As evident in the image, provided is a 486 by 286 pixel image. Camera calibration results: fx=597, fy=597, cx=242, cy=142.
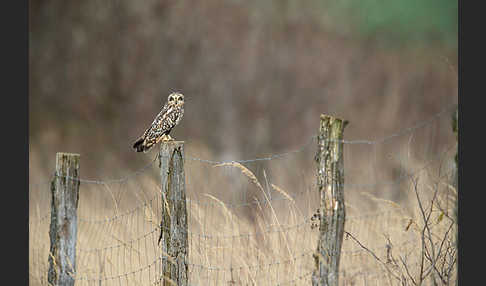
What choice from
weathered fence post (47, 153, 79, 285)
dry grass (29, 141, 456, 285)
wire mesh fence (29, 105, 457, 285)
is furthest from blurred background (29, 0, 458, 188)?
weathered fence post (47, 153, 79, 285)

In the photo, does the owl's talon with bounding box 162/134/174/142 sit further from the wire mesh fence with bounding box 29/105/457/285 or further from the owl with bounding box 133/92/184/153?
the wire mesh fence with bounding box 29/105/457/285

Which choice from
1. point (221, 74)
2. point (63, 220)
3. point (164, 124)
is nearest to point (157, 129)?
point (164, 124)

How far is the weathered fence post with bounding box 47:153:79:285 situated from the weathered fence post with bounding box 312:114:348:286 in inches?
62.4

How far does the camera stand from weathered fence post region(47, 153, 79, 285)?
3.57 meters

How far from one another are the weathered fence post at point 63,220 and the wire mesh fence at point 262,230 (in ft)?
0.58

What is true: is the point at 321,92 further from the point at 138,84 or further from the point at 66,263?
the point at 66,263

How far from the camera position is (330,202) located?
2756 mm

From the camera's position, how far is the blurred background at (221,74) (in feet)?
27.2

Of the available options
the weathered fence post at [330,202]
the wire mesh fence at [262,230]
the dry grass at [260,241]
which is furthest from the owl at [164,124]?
the weathered fence post at [330,202]

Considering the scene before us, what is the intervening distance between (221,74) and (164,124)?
5479 millimetres

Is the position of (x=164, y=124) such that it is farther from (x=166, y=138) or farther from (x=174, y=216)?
(x=174, y=216)

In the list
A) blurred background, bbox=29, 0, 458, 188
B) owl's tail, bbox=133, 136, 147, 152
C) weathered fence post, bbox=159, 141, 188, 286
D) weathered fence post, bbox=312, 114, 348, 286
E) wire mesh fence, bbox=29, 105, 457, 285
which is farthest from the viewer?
blurred background, bbox=29, 0, 458, 188

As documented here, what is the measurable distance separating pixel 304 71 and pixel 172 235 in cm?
640

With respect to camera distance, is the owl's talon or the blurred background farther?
the blurred background
